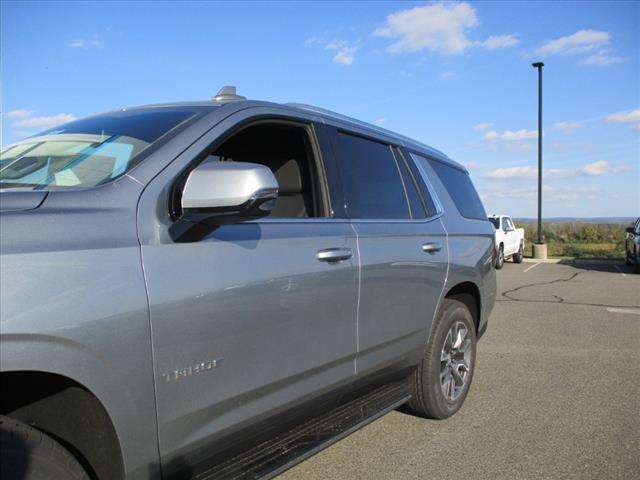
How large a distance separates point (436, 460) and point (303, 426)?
3.72ft

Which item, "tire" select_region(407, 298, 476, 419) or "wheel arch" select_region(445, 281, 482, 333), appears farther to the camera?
"wheel arch" select_region(445, 281, 482, 333)

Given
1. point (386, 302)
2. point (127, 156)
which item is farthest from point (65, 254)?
point (386, 302)

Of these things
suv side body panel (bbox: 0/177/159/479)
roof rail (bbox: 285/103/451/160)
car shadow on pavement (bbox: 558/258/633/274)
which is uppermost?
roof rail (bbox: 285/103/451/160)

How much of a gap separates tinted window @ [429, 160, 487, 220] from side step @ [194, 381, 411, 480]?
5.57ft

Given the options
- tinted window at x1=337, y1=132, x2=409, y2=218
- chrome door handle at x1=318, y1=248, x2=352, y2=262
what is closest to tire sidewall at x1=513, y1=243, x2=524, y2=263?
tinted window at x1=337, y1=132, x2=409, y2=218

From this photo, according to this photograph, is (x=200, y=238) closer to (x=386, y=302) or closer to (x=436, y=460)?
(x=386, y=302)

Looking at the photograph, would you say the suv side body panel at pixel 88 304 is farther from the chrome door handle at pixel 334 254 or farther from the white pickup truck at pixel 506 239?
the white pickup truck at pixel 506 239

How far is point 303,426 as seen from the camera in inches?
111

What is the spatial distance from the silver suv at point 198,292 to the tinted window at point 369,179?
0.6 inches

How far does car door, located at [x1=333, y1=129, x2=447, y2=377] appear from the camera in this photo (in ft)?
10.1

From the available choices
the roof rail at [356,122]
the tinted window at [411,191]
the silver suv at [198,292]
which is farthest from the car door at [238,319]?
the tinted window at [411,191]

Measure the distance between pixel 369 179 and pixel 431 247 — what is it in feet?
2.25

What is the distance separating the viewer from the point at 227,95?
2.90m

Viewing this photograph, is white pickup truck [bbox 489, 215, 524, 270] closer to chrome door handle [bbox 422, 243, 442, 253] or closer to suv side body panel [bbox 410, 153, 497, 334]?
suv side body panel [bbox 410, 153, 497, 334]
